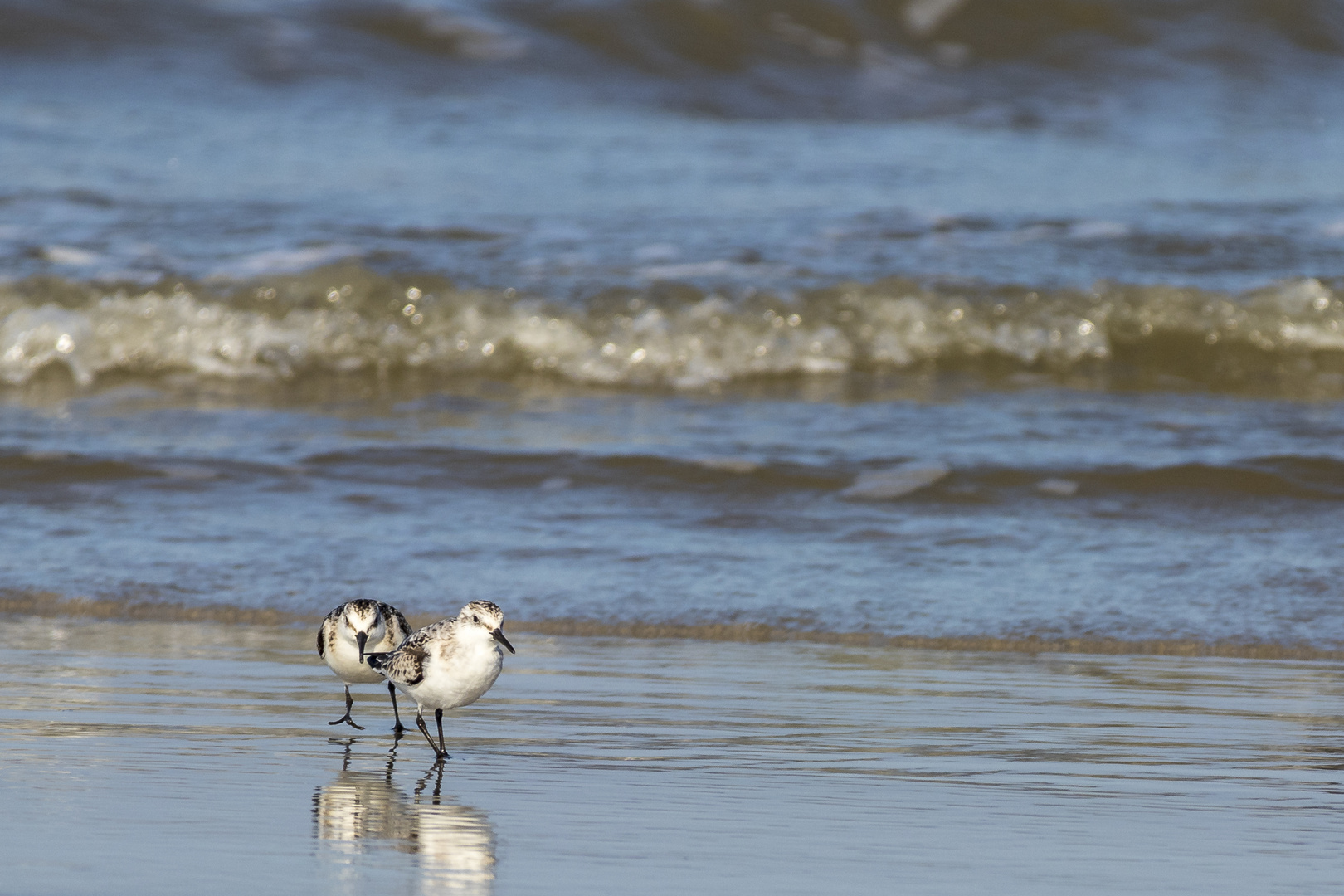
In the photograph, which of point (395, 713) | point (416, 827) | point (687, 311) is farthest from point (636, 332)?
Result: point (416, 827)

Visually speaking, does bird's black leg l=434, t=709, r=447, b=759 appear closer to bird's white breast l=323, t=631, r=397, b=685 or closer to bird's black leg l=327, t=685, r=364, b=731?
bird's white breast l=323, t=631, r=397, b=685

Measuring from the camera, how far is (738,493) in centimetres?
560

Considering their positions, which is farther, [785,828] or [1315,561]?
[1315,561]

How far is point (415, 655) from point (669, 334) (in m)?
4.76

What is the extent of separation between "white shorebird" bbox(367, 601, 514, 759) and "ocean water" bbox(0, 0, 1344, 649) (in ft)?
4.76

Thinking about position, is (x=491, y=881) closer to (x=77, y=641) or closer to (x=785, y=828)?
(x=785, y=828)

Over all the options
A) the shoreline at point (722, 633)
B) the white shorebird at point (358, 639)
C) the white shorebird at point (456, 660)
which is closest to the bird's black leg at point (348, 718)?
the white shorebird at point (358, 639)

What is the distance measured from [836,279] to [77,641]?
4.59m

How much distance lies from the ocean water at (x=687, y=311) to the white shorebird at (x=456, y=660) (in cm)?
145

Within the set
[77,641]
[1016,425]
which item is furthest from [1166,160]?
[77,641]

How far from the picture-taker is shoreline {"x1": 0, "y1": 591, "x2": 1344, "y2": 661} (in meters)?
4.17

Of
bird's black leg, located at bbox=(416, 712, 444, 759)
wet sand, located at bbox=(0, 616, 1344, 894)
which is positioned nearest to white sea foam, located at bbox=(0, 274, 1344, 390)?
wet sand, located at bbox=(0, 616, 1344, 894)

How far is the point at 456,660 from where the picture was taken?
290cm

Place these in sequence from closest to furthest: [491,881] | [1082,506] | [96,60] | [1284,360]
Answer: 1. [491,881]
2. [1082,506]
3. [1284,360]
4. [96,60]
